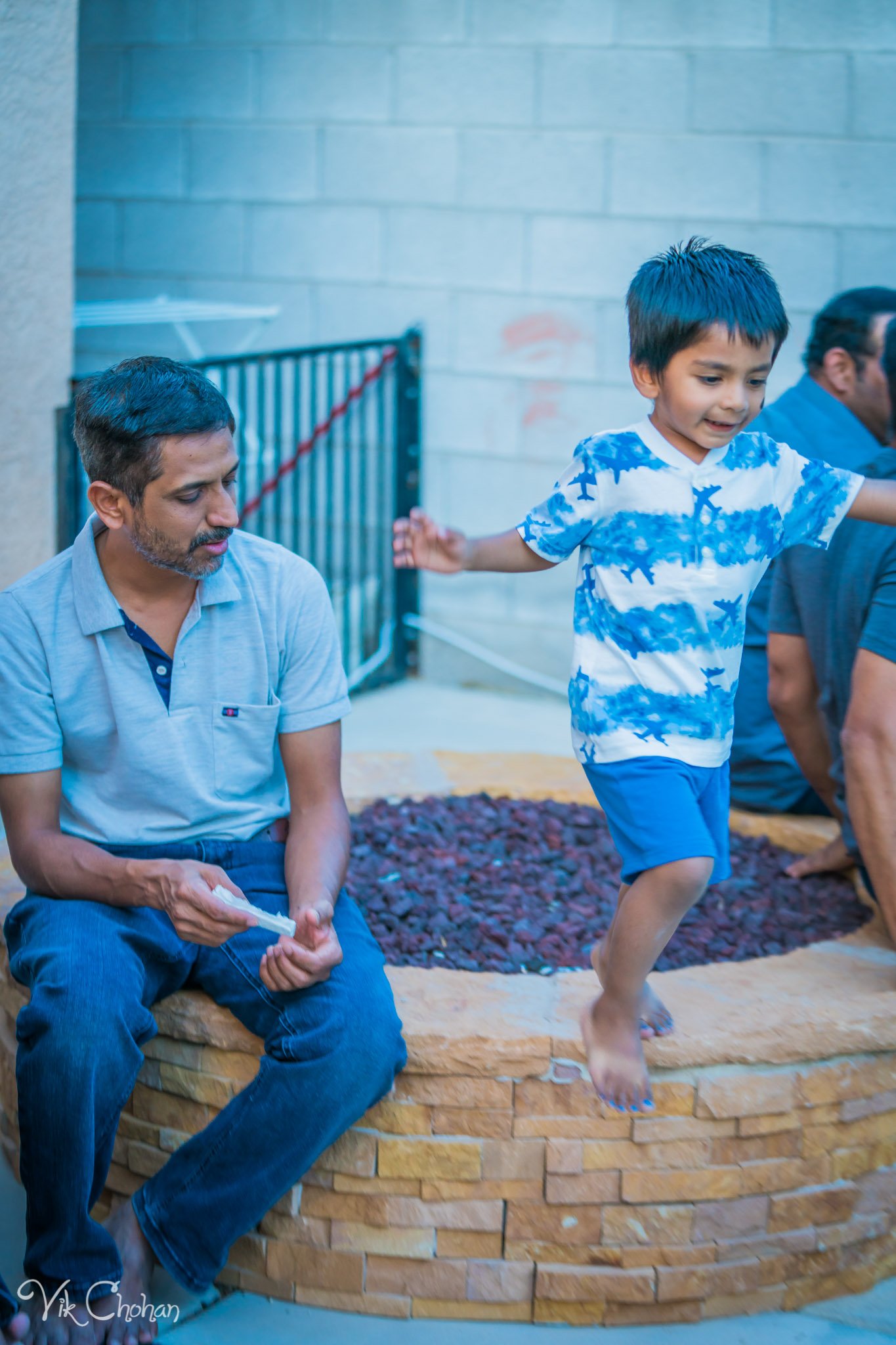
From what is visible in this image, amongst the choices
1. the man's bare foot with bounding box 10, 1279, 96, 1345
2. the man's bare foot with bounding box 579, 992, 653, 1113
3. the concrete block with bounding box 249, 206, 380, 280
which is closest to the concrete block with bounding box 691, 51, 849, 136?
the concrete block with bounding box 249, 206, 380, 280

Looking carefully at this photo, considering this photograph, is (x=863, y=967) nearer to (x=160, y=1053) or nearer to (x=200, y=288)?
(x=160, y=1053)

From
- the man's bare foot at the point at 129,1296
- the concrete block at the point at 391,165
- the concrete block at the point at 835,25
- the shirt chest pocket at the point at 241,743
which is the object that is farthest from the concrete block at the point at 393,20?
the man's bare foot at the point at 129,1296

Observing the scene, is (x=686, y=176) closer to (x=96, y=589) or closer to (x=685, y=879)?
(x=96, y=589)

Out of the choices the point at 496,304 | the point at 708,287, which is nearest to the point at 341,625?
the point at 496,304

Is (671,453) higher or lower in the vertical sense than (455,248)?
lower

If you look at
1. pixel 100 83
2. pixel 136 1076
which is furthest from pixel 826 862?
pixel 100 83

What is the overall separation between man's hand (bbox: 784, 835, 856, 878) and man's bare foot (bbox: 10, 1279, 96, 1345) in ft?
6.02

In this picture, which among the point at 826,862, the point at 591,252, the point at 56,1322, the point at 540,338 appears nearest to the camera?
the point at 56,1322

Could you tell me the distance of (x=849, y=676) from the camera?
2.95 m

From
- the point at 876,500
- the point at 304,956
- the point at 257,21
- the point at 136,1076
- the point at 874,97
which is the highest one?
the point at 257,21

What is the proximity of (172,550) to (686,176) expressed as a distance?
3425 millimetres

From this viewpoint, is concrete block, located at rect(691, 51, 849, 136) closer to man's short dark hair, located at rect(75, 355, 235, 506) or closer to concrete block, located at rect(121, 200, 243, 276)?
concrete block, located at rect(121, 200, 243, 276)

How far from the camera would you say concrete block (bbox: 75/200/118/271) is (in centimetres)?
595

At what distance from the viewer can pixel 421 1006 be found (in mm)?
2342
